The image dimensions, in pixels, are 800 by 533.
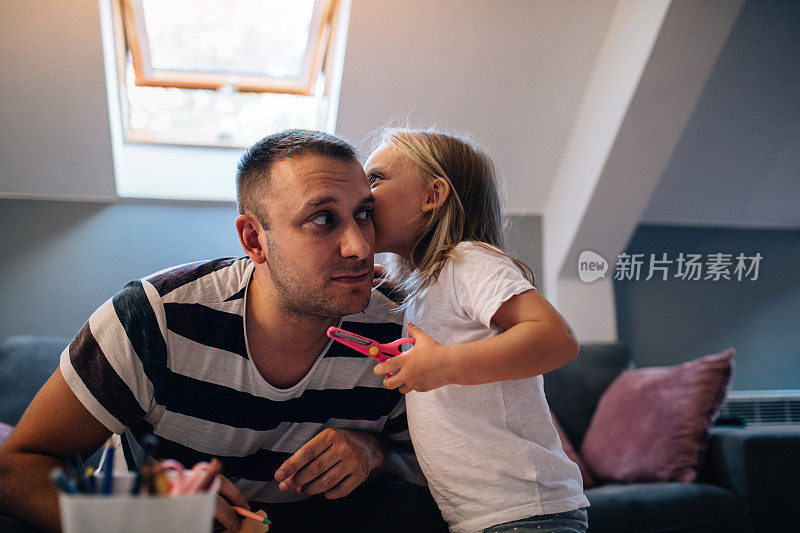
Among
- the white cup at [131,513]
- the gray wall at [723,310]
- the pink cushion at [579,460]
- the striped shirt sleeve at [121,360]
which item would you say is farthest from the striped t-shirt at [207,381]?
the gray wall at [723,310]

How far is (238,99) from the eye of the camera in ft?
10.6

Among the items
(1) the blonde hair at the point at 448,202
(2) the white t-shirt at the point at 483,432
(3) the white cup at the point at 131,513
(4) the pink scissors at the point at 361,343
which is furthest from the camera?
(1) the blonde hair at the point at 448,202

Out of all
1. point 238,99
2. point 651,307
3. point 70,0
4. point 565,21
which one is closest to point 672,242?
point 651,307

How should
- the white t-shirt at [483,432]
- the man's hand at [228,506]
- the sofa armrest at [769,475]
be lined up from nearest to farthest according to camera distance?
the man's hand at [228,506]
the white t-shirt at [483,432]
the sofa armrest at [769,475]

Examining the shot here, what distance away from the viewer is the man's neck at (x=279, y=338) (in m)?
1.23

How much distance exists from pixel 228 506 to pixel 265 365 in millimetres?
378

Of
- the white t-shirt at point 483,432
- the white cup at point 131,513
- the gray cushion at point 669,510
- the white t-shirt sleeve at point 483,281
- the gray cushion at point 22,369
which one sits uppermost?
the white cup at point 131,513

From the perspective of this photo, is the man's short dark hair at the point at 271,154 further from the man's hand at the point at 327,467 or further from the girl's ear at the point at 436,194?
the man's hand at the point at 327,467

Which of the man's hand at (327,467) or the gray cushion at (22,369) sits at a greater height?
the man's hand at (327,467)

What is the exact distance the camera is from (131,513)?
21.1 inches

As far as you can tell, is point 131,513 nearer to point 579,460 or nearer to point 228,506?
point 228,506

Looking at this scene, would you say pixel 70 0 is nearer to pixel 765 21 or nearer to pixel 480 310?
pixel 480 310

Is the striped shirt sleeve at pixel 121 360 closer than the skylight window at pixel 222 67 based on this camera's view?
Yes

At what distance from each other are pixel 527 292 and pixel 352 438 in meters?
0.41
